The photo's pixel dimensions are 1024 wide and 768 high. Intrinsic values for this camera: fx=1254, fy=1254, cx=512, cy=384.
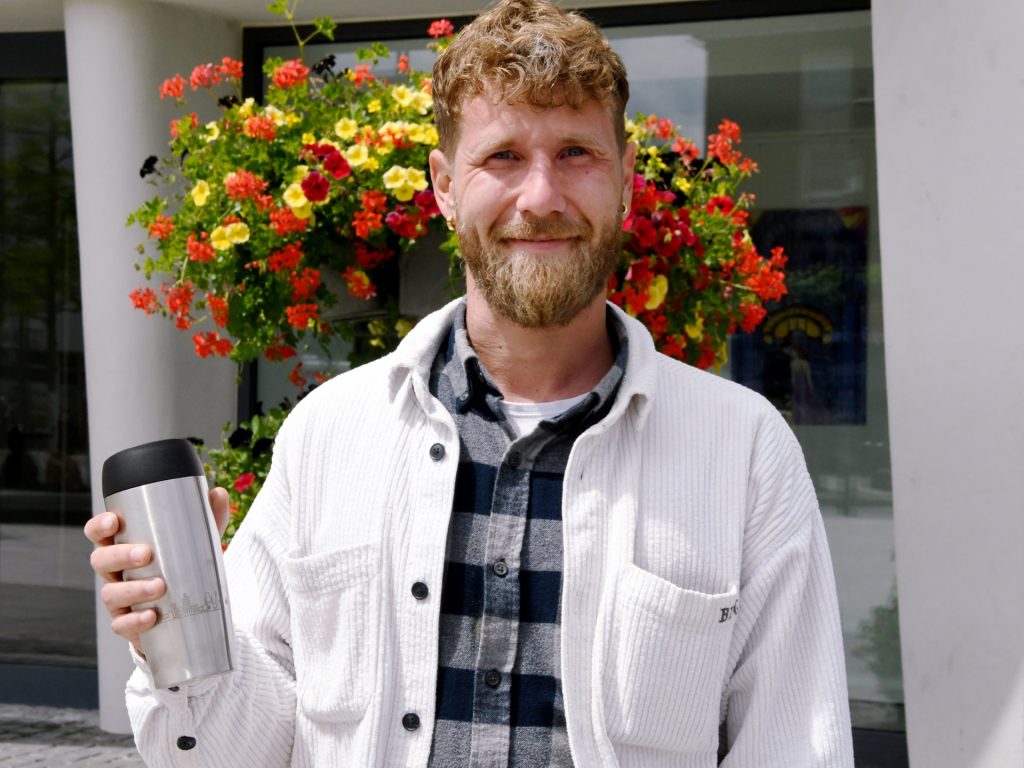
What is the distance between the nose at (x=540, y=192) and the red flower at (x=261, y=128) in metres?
2.19

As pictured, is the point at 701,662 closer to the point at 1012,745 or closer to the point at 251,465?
the point at 1012,745

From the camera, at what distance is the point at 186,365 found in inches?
214

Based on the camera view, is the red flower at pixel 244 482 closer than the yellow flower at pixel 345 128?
No

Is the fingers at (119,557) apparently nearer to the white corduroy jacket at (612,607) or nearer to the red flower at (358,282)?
the white corduroy jacket at (612,607)

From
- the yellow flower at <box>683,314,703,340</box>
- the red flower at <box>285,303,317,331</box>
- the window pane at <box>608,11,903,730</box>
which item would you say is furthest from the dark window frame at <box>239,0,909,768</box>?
the yellow flower at <box>683,314,703,340</box>

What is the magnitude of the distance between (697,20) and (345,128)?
2.26 metres

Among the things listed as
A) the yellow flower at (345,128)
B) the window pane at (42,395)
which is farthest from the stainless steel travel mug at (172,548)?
the window pane at (42,395)

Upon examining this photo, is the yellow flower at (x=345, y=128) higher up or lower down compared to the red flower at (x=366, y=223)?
higher up

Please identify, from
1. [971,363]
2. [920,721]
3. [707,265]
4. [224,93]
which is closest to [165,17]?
[224,93]

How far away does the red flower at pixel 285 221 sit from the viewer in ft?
12.0

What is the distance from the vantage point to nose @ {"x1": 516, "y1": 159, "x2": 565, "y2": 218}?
5.67 feet

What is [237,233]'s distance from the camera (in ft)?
12.3

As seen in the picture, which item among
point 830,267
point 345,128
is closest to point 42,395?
point 345,128

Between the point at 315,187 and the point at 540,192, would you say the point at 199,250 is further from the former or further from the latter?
the point at 540,192
